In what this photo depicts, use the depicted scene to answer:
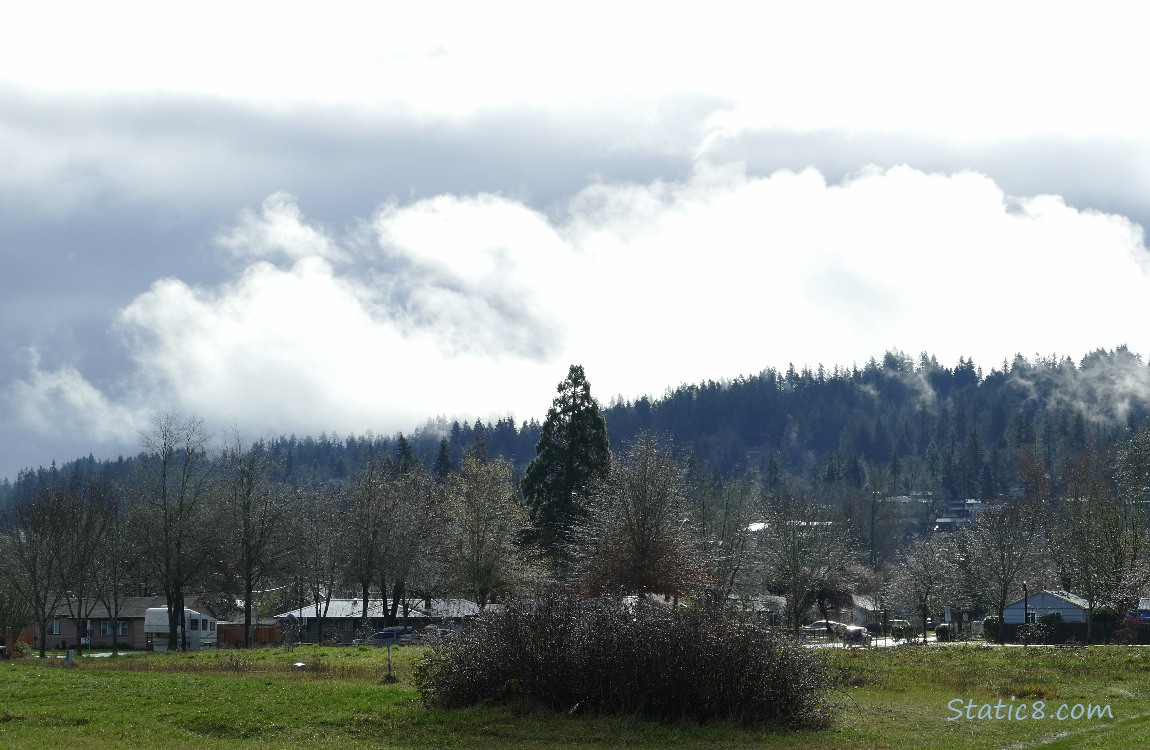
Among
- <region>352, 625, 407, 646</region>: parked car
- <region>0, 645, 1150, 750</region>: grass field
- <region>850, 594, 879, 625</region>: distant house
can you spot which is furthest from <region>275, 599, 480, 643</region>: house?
<region>0, 645, 1150, 750</region>: grass field

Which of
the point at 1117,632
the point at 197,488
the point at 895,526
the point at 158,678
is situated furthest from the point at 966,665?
the point at 895,526

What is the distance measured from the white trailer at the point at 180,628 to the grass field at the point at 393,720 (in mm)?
49589

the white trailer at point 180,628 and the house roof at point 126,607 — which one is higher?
the house roof at point 126,607

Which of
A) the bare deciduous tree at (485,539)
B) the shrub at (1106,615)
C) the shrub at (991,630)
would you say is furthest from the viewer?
the shrub at (991,630)

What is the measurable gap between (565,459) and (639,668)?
143 ft

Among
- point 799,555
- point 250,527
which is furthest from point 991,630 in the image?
point 250,527

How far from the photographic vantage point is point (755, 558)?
71438 millimetres

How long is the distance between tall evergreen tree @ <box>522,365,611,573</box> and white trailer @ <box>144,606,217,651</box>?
91.7 ft

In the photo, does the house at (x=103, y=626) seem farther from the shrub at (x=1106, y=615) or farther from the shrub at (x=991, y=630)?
the shrub at (x=1106, y=615)

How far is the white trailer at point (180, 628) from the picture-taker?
77.1 m

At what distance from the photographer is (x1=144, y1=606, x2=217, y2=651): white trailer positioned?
3034 inches

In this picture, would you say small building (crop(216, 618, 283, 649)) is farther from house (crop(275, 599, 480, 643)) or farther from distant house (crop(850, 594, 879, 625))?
distant house (crop(850, 594, 879, 625))

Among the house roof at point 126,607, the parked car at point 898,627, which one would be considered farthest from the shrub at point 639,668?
the house roof at point 126,607
